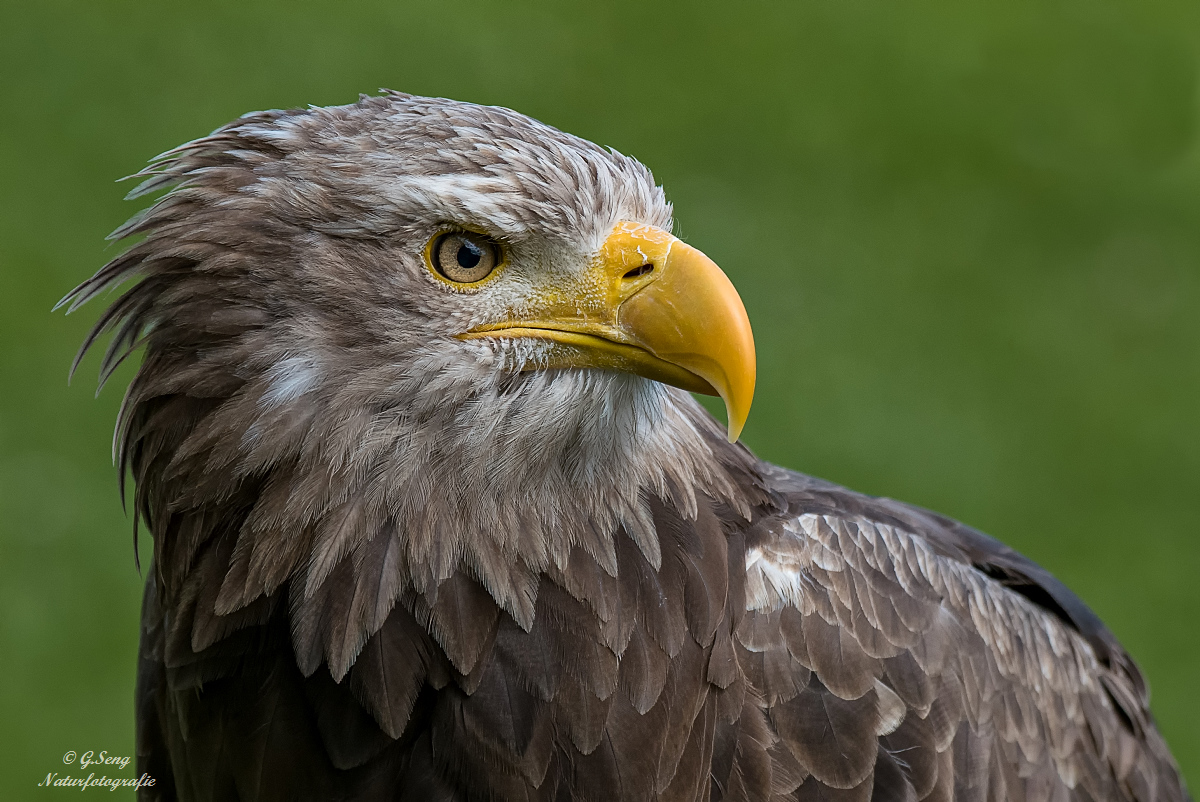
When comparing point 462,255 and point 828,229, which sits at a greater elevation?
point 462,255

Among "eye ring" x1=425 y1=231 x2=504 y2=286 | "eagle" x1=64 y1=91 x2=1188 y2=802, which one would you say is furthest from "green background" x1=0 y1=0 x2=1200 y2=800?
"eye ring" x1=425 y1=231 x2=504 y2=286

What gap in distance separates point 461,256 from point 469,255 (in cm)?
2

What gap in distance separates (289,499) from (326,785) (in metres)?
0.65

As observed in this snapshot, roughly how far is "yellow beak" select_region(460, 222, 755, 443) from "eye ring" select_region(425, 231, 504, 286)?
110 millimetres

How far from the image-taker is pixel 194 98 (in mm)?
8492

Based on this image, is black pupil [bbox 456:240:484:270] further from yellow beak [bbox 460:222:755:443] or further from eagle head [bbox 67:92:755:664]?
yellow beak [bbox 460:222:755:443]

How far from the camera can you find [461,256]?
2.53m

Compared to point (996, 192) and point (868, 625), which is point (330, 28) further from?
point (868, 625)

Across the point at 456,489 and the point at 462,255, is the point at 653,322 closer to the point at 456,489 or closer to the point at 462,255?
the point at 462,255

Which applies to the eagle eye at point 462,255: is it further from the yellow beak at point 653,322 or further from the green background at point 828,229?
the green background at point 828,229

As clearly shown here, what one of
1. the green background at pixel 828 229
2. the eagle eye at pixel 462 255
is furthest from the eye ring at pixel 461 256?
the green background at pixel 828 229

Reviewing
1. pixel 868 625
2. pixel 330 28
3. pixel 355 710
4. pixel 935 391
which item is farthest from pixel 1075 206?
pixel 355 710

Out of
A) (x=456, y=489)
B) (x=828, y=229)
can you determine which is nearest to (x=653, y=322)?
(x=456, y=489)

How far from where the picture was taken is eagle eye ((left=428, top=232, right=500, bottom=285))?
8.26 feet
